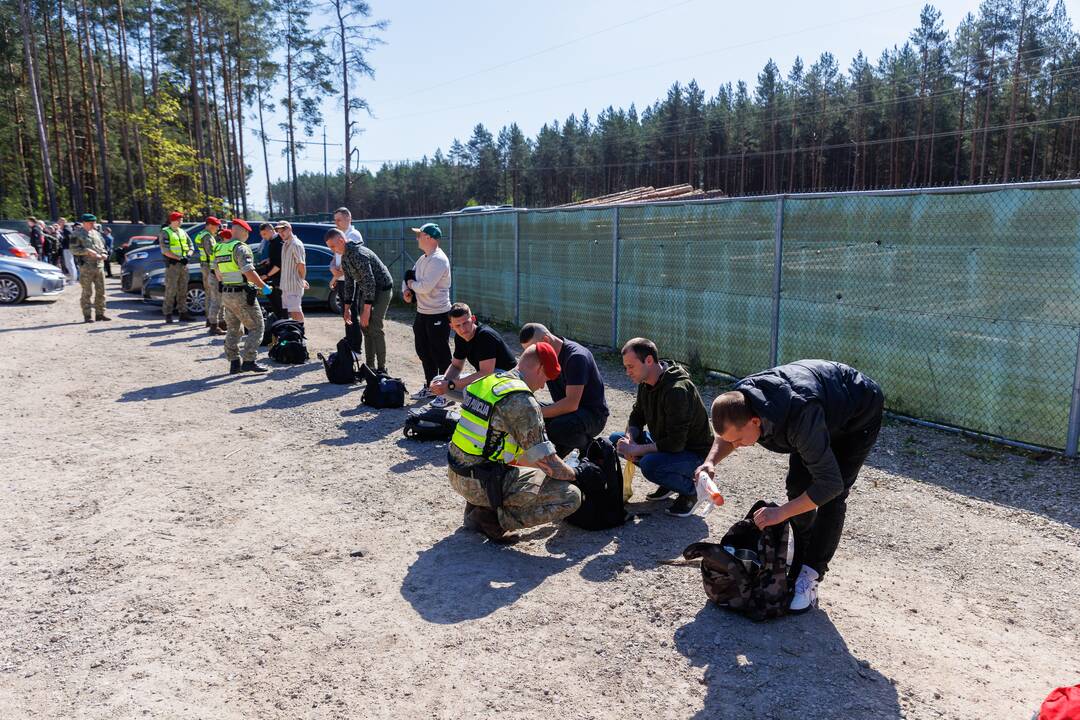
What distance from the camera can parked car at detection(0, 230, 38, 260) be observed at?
55.7 feet

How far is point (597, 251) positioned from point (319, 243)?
7.44 metres

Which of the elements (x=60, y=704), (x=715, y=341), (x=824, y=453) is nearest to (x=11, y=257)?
(x=715, y=341)

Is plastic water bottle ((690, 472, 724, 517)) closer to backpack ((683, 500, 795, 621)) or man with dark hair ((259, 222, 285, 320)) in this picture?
backpack ((683, 500, 795, 621))

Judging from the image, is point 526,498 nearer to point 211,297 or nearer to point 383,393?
point 383,393

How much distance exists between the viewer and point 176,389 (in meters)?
9.12

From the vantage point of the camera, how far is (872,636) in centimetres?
367

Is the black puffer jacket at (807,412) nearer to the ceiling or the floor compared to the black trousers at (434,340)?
nearer to the ceiling

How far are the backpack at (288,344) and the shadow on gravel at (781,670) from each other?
816cm

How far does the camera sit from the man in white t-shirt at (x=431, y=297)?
7.96m

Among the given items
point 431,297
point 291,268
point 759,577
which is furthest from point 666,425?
point 291,268

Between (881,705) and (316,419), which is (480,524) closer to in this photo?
(881,705)

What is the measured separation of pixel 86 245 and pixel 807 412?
14.0 metres

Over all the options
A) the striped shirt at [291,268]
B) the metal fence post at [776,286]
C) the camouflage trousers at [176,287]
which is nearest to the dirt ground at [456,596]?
the metal fence post at [776,286]

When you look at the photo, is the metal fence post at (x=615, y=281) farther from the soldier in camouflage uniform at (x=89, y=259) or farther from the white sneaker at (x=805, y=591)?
the soldier in camouflage uniform at (x=89, y=259)
